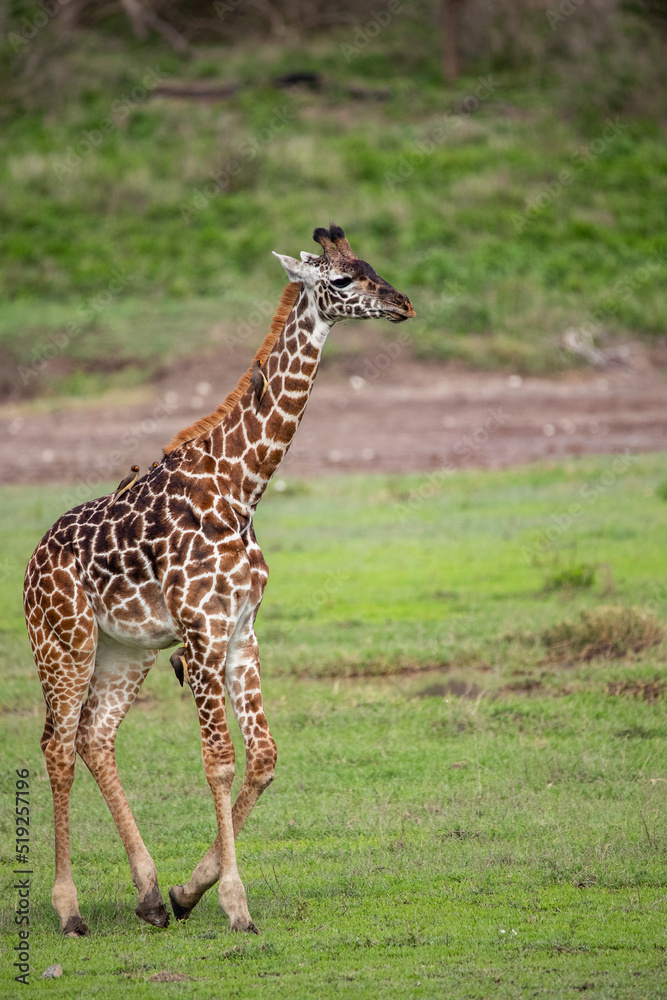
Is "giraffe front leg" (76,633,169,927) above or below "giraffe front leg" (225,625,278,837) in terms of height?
below

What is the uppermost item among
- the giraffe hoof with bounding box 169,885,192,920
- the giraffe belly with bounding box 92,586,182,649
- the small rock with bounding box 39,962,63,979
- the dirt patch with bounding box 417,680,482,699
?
the giraffe belly with bounding box 92,586,182,649

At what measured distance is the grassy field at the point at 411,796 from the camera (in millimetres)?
5406

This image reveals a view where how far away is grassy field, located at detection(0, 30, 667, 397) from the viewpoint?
69.7 ft

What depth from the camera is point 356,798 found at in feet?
24.5

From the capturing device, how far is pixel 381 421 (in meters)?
19.0

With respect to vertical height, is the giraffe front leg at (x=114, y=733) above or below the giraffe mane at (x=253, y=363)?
below

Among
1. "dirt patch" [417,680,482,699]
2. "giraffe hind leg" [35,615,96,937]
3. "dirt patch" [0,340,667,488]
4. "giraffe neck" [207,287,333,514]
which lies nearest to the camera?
"giraffe neck" [207,287,333,514]

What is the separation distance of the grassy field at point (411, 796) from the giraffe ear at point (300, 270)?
3.03 meters

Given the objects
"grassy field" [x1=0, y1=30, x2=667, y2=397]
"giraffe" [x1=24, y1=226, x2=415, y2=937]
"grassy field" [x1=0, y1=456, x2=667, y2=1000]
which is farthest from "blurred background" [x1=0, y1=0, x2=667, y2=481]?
"giraffe" [x1=24, y1=226, x2=415, y2=937]

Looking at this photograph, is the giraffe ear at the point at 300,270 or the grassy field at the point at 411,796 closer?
the grassy field at the point at 411,796

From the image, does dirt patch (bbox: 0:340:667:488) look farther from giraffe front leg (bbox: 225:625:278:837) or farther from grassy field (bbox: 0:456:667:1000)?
giraffe front leg (bbox: 225:625:278:837)

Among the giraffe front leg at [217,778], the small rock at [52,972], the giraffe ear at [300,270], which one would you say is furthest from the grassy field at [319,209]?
the small rock at [52,972]

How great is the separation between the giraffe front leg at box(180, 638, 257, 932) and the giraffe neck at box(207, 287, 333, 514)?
0.79 m

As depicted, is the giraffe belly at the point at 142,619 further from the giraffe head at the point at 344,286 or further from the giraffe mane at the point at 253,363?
the giraffe head at the point at 344,286
